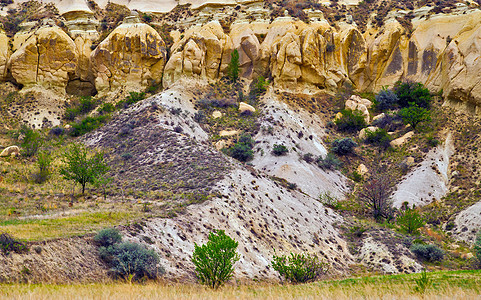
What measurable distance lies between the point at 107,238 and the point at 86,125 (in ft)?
108

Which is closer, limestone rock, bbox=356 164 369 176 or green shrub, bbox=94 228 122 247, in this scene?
green shrub, bbox=94 228 122 247

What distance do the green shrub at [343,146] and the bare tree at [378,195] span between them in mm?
4921

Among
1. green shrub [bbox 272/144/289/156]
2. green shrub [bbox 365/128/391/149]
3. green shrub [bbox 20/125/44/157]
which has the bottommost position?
green shrub [bbox 20/125/44/157]

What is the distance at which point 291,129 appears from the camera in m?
47.6

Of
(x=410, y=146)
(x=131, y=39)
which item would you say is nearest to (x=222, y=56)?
(x=131, y=39)

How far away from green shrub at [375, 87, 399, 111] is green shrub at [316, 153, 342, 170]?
13.7 metres

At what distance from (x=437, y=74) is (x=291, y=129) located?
75.5 feet

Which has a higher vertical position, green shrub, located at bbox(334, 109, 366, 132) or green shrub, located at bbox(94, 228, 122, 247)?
green shrub, located at bbox(94, 228, 122, 247)

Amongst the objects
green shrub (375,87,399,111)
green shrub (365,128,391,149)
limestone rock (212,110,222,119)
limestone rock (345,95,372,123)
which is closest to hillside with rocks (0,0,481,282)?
limestone rock (212,110,222,119)

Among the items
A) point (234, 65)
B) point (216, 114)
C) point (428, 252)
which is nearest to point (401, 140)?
point (428, 252)

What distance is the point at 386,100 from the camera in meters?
53.9

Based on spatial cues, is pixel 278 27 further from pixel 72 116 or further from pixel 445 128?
pixel 72 116

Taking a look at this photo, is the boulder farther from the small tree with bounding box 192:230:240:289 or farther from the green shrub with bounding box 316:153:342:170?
the small tree with bounding box 192:230:240:289

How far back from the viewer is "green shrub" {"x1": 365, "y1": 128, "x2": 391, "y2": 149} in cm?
4819
